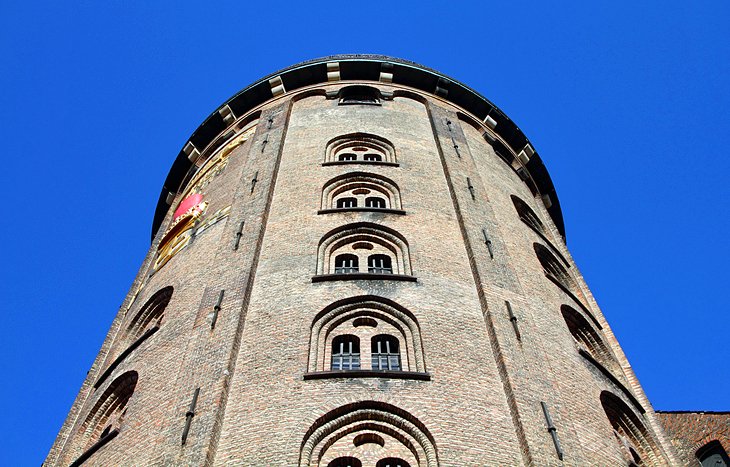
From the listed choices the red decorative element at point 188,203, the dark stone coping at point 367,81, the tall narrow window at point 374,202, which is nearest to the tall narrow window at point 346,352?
the tall narrow window at point 374,202

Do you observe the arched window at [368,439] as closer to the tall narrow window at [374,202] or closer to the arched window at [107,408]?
the arched window at [107,408]

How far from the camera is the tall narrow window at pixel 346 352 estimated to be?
46.9ft

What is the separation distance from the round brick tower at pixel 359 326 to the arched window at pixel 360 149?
0.06 meters

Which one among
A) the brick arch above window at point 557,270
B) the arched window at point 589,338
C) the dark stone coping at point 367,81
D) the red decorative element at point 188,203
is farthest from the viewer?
the dark stone coping at point 367,81

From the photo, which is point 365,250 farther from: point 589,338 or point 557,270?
point 557,270

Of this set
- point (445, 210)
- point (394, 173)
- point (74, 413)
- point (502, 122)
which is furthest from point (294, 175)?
point (502, 122)

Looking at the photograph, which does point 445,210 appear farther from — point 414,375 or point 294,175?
point 414,375

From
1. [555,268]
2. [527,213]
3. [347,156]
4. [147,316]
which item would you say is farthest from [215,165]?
[555,268]

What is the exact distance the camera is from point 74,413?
58.0 ft

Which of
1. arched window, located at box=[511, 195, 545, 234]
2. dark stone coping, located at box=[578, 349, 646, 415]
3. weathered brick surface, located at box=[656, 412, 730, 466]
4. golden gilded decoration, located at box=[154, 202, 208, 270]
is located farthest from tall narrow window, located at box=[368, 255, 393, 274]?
weathered brick surface, located at box=[656, 412, 730, 466]

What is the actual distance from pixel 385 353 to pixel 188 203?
1152 cm

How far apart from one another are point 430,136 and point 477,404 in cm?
1224

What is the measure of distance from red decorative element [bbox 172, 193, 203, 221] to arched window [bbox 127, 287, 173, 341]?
4583 millimetres

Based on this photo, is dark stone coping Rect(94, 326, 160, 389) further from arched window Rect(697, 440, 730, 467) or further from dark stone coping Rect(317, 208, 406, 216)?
arched window Rect(697, 440, 730, 467)
